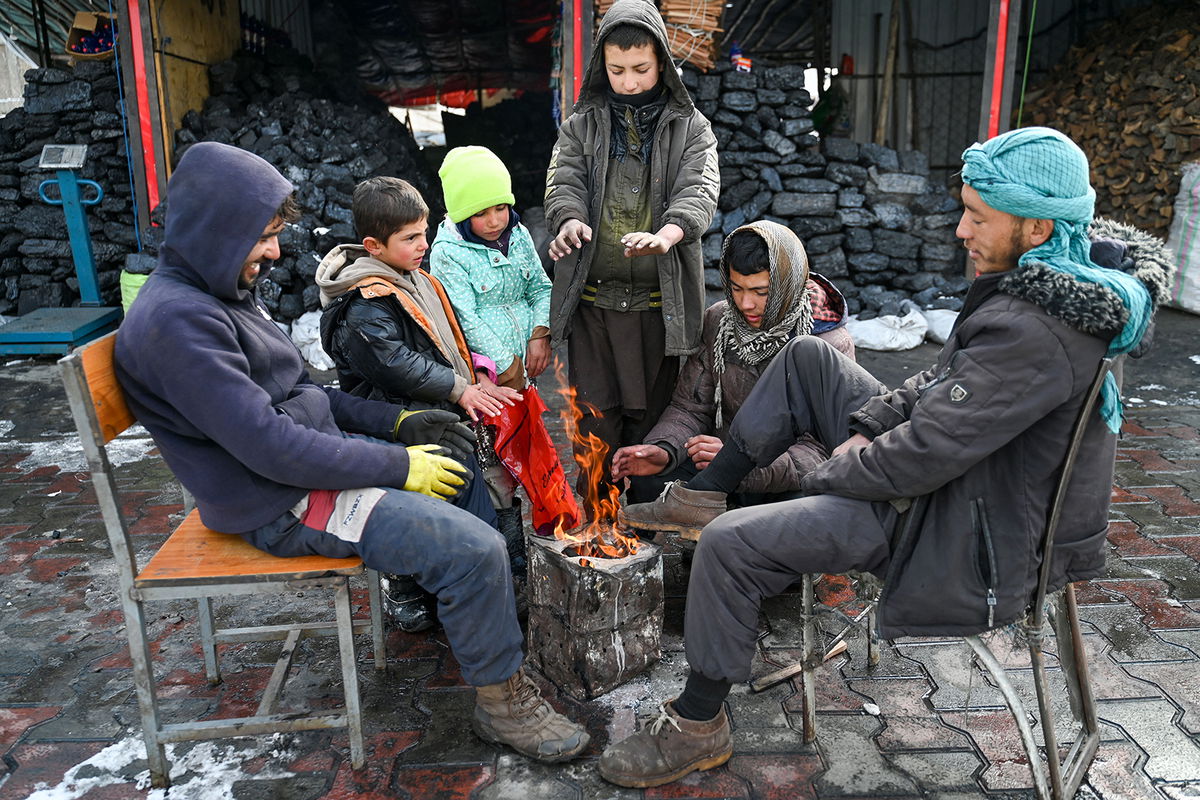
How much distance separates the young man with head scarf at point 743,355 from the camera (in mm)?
3432

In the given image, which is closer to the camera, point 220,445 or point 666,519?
point 220,445

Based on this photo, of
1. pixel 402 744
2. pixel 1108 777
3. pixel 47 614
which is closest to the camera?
pixel 1108 777

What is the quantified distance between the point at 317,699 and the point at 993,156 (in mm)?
2574

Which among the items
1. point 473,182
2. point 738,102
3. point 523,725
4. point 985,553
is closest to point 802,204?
point 738,102

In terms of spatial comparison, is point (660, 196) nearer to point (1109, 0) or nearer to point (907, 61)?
point (907, 61)

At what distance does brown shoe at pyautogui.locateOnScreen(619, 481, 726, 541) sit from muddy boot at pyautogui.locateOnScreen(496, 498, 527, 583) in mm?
630

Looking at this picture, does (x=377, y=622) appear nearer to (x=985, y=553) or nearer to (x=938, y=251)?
(x=985, y=553)

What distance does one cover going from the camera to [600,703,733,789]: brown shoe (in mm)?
2510

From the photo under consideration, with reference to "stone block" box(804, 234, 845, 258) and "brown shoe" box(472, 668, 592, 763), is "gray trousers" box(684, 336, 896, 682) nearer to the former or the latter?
"brown shoe" box(472, 668, 592, 763)

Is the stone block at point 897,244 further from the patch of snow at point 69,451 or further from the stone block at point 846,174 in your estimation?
the patch of snow at point 69,451

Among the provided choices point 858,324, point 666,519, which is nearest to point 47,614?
point 666,519

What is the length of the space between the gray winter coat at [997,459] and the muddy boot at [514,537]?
5.04 feet

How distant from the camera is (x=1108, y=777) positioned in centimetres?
251

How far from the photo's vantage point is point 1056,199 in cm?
223
